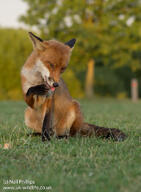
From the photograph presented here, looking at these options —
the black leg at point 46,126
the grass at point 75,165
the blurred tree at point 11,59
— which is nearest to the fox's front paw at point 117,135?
the grass at point 75,165

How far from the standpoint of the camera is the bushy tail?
6.05 metres

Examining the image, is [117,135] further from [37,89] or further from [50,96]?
[37,89]

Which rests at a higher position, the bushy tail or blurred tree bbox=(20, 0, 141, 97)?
blurred tree bbox=(20, 0, 141, 97)

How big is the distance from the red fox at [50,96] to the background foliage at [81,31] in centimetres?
1952

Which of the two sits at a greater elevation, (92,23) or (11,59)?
(92,23)

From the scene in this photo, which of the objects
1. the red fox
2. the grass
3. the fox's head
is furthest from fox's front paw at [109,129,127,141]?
the fox's head

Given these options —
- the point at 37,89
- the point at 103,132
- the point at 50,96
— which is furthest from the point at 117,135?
the point at 37,89

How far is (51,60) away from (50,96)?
0.74m

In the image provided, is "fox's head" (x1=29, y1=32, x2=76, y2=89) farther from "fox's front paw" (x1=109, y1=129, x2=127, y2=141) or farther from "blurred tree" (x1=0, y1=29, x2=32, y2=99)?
"blurred tree" (x1=0, y1=29, x2=32, y2=99)

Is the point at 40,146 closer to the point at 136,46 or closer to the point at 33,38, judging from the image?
the point at 33,38

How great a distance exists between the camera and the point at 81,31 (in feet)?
84.7

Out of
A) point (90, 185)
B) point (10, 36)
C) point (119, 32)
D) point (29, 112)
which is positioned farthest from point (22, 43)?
point (90, 185)

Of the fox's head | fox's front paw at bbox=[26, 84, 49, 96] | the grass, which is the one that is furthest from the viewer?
fox's front paw at bbox=[26, 84, 49, 96]

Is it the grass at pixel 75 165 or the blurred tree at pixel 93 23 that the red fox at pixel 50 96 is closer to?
the grass at pixel 75 165
